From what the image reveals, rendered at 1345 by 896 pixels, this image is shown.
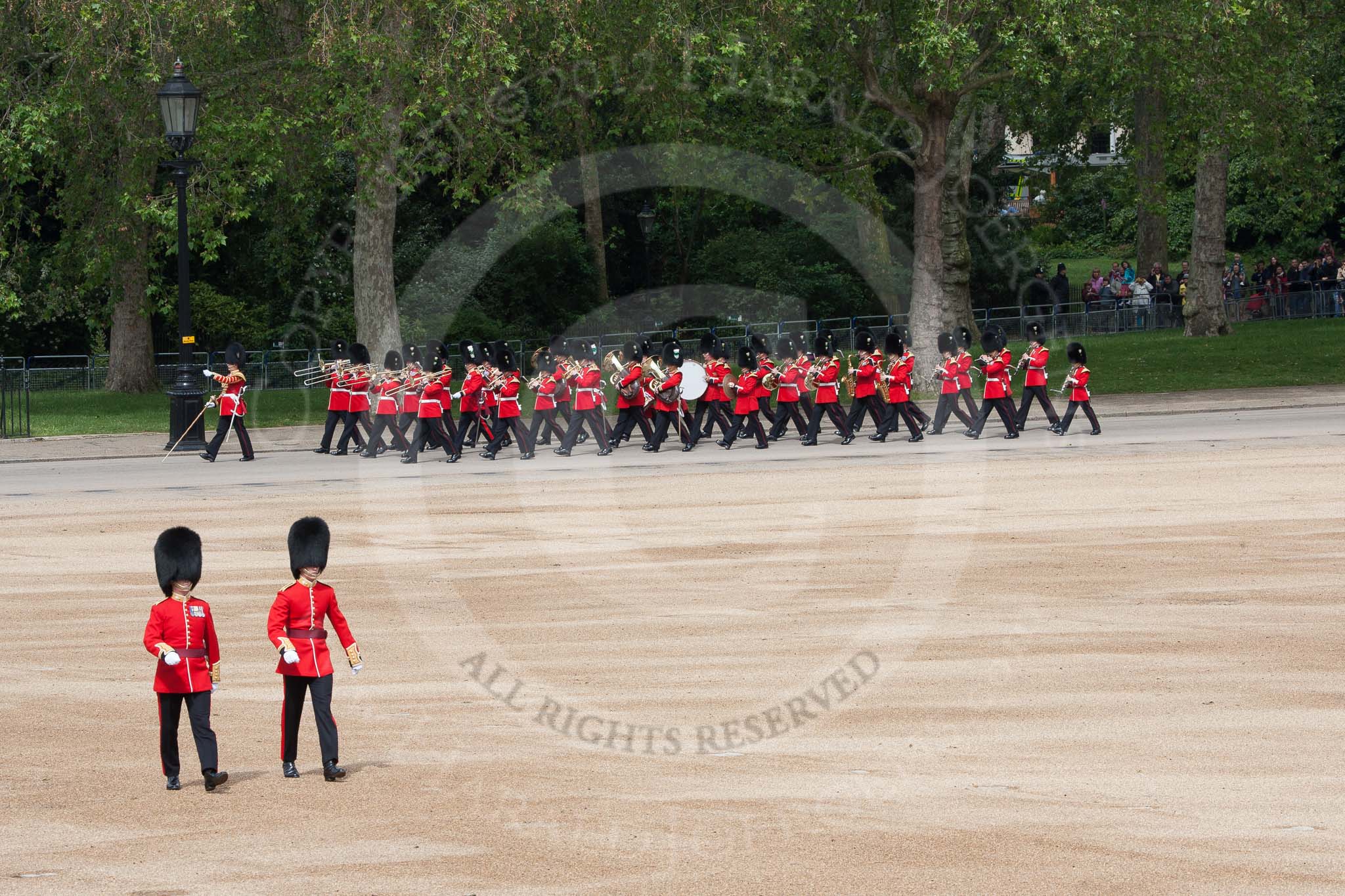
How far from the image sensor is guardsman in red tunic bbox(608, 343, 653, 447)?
23734mm

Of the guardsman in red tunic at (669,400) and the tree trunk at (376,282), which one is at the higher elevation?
the tree trunk at (376,282)

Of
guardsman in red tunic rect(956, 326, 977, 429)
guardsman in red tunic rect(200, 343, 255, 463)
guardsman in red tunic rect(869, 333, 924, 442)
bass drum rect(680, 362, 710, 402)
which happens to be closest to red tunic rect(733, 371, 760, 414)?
bass drum rect(680, 362, 710, 402)

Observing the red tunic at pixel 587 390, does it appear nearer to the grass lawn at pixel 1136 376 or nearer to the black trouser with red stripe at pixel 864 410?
the black trouser with red stripe at pixel 864 410

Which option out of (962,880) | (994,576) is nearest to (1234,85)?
(994,576)

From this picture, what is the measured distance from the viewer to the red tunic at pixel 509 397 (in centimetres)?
2298

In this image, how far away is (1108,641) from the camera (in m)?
10.6

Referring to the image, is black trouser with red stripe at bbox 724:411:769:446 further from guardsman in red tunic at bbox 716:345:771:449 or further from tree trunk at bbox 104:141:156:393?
tree trunk at bbox 104:141:156:393

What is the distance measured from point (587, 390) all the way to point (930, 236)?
1012 cm

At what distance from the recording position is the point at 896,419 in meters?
24.3

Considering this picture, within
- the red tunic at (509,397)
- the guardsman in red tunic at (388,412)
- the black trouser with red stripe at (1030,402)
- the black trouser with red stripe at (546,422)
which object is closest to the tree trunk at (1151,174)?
the black trouser with red stripe at (1030,402)

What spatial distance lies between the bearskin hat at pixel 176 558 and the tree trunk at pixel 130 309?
75.1ft

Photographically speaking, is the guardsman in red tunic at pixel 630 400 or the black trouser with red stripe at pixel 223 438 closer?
the black trouser with red stripe at pixel 223 438

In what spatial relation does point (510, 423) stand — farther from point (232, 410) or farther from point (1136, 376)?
point (1136, 376)

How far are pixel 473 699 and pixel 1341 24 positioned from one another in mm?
31723
